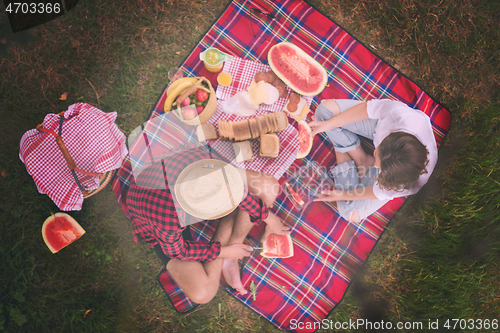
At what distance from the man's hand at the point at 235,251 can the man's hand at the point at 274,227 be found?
30 cm

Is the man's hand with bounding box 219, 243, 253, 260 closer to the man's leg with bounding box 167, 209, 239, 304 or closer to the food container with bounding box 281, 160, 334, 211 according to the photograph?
the man's leg with bounding box 167, 209, 239, 304

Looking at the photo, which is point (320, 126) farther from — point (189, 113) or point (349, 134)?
point (189, 113)

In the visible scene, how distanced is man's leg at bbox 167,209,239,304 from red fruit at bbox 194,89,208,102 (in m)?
1.58

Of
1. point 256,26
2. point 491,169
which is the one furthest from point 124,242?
point 491,169

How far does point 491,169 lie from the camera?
3783 mm

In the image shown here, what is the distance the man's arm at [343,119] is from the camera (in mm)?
3312

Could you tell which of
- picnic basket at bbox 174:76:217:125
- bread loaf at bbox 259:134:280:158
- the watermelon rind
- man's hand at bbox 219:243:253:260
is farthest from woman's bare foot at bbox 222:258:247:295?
the watermelon rind

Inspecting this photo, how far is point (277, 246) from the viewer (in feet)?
12.5

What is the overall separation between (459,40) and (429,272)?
353 cm

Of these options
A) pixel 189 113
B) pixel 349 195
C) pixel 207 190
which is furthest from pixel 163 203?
pixel 349 195

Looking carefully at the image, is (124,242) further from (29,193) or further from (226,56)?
(226,56)

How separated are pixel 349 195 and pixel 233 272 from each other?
6.22 ft

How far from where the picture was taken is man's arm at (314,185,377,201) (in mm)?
3395

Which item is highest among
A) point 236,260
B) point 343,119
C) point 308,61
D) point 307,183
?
point 308,61
